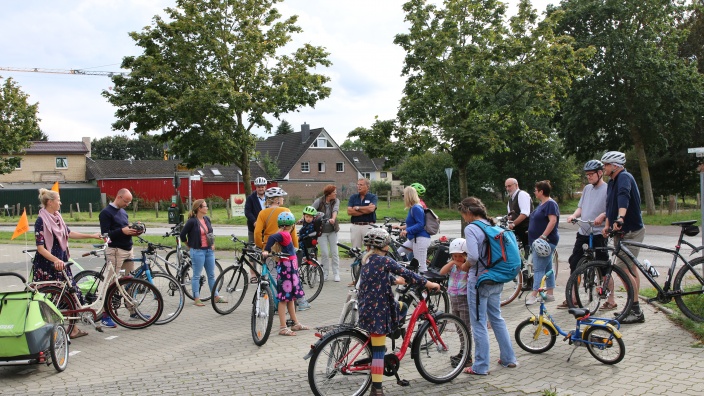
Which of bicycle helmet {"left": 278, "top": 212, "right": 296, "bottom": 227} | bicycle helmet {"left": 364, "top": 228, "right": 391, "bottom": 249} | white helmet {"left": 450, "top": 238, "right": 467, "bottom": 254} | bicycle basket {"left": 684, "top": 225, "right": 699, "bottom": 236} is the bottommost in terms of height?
bicycle basket {"left": 684, "top": 225, "right": 699, "bottom": 236}

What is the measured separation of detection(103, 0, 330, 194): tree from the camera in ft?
57.0

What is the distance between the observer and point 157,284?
28.1ft

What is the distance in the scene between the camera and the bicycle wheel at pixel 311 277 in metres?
9.80

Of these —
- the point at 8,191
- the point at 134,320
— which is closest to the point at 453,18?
the point at 134,320

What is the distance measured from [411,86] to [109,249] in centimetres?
1276

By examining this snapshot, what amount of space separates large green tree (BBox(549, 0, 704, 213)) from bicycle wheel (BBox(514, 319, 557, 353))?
25255 millimetres

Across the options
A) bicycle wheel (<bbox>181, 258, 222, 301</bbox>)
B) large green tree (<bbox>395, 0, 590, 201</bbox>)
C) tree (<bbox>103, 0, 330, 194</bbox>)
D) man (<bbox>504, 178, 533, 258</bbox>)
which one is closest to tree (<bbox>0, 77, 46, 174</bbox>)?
tree (<bbox>103, 0, 330, 194</bbox>)

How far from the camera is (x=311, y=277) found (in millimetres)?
9898

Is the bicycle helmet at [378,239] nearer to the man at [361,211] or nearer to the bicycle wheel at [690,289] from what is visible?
the bicycle wheel at [690,289]

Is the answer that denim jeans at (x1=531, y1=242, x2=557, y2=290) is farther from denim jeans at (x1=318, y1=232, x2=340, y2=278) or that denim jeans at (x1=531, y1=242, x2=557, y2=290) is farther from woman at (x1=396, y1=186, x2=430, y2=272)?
denim jeans at (x1=318, y1=232, x2=340, y2=278)

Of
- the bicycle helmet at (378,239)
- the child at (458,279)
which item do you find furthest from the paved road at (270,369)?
the bicycle helmet at (378,239)

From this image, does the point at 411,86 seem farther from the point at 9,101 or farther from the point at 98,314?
the point at 9,101

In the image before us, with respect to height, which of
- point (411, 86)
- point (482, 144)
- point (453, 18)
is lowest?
point (482, 144)

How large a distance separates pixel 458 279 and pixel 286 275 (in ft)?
7.49
